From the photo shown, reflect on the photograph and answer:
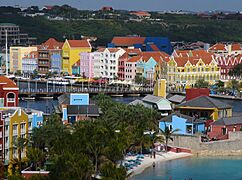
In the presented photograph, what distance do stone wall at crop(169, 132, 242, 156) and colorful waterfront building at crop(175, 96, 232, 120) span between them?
3995 millimetres

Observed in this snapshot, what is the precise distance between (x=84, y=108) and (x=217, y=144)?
6.20 m

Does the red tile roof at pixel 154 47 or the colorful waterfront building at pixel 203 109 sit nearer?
the colorful waterfront building at pixel 203 109

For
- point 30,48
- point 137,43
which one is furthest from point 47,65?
point 137,43

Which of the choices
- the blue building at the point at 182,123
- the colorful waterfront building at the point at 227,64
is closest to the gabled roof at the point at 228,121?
the blue building at the point at 182,123

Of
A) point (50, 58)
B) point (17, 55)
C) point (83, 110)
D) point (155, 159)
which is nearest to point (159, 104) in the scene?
point (83, 110)

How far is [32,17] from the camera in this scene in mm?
112000

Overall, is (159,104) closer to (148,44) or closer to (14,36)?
(148,44)

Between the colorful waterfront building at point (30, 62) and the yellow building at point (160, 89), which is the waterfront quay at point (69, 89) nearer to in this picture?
the colorful waterfront building at point (30, 62)

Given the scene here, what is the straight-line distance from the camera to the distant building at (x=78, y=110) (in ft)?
114

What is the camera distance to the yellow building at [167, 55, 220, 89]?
198ft

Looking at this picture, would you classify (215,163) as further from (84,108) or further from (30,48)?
(30,48)

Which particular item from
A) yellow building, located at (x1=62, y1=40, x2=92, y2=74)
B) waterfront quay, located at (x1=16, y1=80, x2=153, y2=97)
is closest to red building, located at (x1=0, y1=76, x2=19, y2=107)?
waterfront quay, located at (x1=16, y1=80, x2=153, y2=97)

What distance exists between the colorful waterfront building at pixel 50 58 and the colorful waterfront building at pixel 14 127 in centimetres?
4475

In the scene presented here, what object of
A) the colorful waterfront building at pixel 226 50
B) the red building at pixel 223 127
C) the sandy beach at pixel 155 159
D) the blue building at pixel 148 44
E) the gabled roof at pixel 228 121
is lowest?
the sandy beach at pixel 155 159
